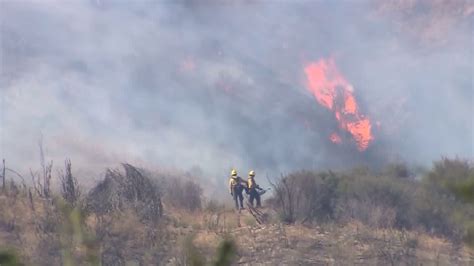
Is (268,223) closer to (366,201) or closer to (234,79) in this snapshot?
(366,201)

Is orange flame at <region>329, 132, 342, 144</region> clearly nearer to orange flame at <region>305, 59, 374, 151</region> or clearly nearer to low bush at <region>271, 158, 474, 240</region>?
orange flame at <region>305, 59, 374, 151</region>

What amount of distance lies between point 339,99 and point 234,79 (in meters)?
6.07

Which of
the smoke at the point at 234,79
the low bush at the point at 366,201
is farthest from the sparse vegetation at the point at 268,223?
the smoke at the point at 234,79

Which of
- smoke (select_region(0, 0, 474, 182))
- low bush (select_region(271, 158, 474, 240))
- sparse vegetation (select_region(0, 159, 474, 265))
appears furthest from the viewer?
smoke (select_region(0, 0, 474, 182))

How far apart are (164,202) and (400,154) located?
2111 centimetres

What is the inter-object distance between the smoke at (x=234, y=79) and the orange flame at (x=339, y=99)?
49 centimetres

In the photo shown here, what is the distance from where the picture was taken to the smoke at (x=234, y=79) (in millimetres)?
38688

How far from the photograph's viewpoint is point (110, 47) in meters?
42.6

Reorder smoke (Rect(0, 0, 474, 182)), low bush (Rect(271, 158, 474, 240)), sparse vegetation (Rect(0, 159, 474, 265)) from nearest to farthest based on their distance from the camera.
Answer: sparse vegetation (Rect(0, 159, 474, 265))
low bush (Rect(271, 158, 474, 240))
smoke (Rect(0, 0, 474, 182))

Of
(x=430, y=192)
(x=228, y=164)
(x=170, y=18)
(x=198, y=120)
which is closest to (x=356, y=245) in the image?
(x=430, y=192)

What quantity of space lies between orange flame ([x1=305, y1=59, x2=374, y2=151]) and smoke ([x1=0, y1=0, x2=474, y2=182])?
1.61 feet

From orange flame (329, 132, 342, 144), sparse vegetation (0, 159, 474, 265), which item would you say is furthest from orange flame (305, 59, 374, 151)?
sparse vegetation (0, 159, 474, 265)

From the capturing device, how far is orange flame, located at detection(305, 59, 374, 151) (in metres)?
43.1

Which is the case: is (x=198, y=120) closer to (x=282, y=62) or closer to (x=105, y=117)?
(x=105, y=117)
